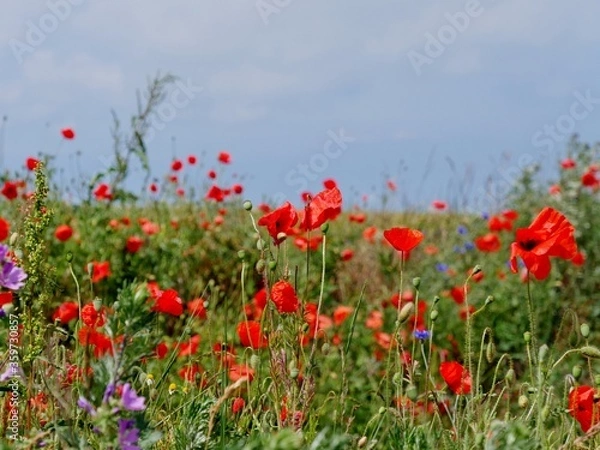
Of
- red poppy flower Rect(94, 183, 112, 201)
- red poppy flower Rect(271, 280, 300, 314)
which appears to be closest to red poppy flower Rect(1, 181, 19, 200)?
red poppy flower Rect(94, 183, 112, 201)

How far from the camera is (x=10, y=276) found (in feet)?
5.06

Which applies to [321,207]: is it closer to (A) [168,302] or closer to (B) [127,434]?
(A) [168,302]

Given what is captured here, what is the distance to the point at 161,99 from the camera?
19.1 ft

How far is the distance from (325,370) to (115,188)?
2096mm

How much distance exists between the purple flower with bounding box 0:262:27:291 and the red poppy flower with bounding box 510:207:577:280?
1.19 meters

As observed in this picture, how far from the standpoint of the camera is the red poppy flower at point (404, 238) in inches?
86.8

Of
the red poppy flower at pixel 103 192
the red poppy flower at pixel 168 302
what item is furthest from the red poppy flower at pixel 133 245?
the red poppy flower at pixel 168 302

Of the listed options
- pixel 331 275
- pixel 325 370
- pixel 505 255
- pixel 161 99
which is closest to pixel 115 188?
pixel 161 99

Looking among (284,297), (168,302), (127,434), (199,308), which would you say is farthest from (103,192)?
(127,434)

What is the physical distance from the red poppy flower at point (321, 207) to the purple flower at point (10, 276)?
80 cm

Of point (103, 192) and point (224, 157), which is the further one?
point (224, 157)

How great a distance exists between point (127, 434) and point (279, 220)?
94cm

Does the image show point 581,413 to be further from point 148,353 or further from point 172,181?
point 172,181

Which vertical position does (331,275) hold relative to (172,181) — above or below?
below
